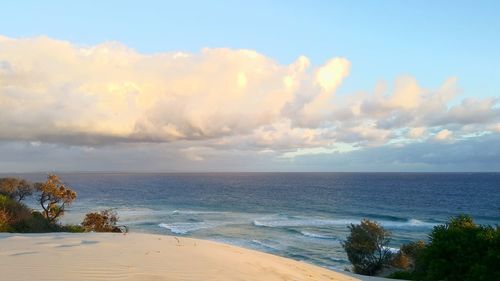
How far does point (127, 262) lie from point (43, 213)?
28374 millimetres

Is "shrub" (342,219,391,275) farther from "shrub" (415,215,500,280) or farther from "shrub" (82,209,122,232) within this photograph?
"shrub" (415,215,500,280)

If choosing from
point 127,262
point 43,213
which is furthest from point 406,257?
point 127,262

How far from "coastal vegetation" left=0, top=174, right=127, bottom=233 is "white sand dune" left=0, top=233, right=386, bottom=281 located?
9820 mm

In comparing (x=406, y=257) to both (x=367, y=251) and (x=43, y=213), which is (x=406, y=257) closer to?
(x=367, y=251)

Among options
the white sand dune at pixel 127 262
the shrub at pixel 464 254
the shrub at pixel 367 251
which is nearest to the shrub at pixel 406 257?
the shrub at pixel 367 251

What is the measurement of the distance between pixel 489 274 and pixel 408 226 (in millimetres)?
44540

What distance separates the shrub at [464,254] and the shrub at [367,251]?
1691 centimetres

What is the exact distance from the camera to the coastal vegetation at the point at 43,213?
63.7 ft

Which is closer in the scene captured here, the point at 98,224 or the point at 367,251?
the point at 98,224

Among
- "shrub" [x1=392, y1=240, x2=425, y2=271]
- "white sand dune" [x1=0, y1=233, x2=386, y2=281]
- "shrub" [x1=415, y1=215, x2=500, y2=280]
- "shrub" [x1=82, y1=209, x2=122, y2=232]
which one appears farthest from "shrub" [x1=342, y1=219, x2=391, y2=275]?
"white sand dune" [x1=0, y1=233, x2=386, y2=281]

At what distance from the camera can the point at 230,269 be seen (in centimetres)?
702

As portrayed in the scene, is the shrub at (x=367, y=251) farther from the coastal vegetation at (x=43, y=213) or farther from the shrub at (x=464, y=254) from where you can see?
the shrub at (x=464, y=254)

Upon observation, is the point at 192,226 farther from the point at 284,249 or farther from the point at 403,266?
the point at 403,266

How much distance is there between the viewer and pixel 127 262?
6930mm
